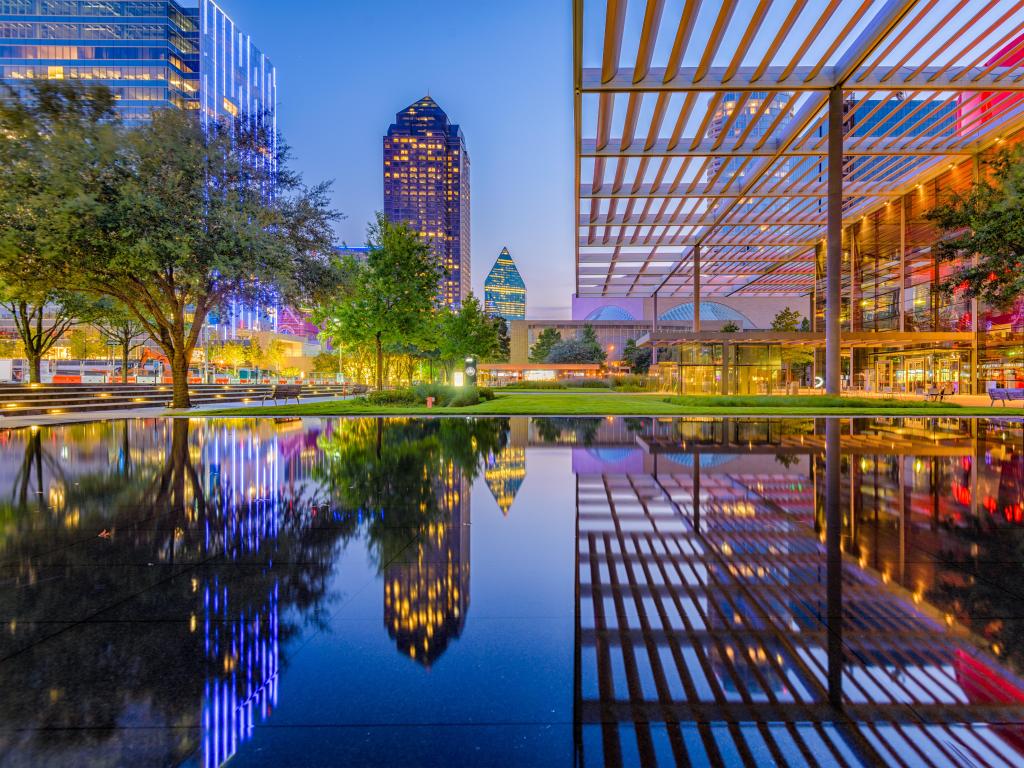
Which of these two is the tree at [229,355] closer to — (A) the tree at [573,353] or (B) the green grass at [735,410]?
(A) the tree at [573,353]

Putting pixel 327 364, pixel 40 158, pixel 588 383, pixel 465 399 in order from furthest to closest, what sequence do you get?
pixel 327 364, pixel 588 383, pixel 465 399, pixel 40 158

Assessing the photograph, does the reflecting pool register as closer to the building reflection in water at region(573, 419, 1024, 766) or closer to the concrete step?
the building reflection in water at region(573, 419, 1024, 766)

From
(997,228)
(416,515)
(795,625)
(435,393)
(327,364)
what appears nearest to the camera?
(795,625)

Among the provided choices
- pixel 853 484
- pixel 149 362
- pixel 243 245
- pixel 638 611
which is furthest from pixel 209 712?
pixel 149 362

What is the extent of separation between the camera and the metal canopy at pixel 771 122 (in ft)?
61.6

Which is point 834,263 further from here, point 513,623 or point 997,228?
point 513,623

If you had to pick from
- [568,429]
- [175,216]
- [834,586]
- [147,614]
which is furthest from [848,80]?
[147,614]

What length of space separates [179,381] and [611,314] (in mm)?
90111

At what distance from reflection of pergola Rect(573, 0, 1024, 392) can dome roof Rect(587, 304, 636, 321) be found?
5184 centimetres

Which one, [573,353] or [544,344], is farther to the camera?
[544,344]

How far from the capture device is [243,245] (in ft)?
66.2

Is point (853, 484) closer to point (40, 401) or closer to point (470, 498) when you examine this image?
point (470, 498)

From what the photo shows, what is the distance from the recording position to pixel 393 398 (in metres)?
26.5

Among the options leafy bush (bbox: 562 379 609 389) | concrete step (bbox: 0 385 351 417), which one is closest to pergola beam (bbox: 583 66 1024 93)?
concrete step (bbox: 0 385 351 417)
